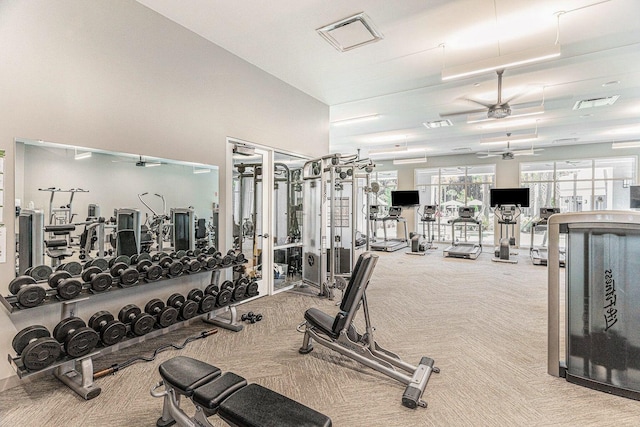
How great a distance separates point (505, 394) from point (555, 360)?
2.04 feet

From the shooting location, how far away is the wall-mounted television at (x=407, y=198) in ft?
34.6

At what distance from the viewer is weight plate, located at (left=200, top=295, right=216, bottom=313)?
3.30 metres

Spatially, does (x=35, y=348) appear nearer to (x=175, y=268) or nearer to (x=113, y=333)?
(x=113, y=333)

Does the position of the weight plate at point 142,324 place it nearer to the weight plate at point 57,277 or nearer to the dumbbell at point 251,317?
the weight plate at point 57,277

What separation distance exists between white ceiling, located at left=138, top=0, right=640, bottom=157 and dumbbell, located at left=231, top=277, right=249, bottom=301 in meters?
2.92

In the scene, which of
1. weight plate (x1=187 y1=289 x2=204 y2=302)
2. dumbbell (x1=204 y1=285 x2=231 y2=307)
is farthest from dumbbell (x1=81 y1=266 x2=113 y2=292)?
dumbbell (x1=204 y1=285 x2=231 y2=307)

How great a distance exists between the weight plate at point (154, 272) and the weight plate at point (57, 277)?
620 mm

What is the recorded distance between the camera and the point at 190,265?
3.34 m

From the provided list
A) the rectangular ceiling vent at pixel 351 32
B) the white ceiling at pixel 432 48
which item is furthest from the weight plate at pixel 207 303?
the rectangular ceiling vent at pixel 351 32

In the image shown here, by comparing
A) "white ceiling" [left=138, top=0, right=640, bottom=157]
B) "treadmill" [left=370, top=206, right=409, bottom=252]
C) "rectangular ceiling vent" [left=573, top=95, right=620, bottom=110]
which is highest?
"white ceiling" [left=138, top=0, right=640, bottom=157]

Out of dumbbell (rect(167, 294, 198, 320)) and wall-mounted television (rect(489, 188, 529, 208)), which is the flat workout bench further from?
wall-mounted television (rect(489, 188, 529, 208))

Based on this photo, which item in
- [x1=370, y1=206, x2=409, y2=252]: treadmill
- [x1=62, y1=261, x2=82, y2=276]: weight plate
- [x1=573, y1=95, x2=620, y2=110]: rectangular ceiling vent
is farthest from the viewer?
[x1=370, y1=206, x2=409, y2=252]: treadmill

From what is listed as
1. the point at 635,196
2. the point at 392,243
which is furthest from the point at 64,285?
the point at 635,196

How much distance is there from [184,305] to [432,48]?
4.18m
